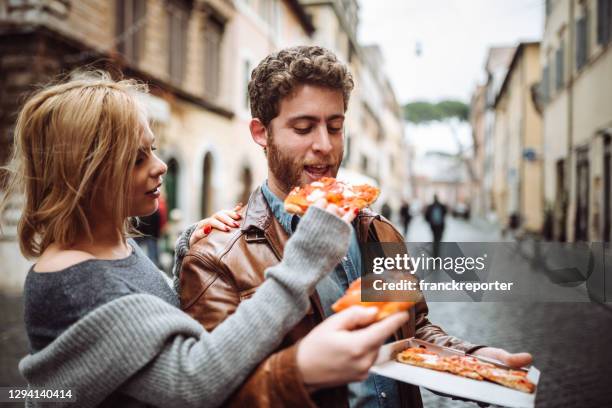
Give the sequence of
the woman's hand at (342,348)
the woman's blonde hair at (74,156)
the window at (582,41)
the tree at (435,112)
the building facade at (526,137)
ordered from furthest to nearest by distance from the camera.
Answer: the building facade at (526,137), the tree at (435,112), the window at (582,41), the woman's blonde hair at (74,156), the woman's hand at (342,348)

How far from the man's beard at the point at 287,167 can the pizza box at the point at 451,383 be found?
0.60m

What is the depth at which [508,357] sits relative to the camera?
5.09ft

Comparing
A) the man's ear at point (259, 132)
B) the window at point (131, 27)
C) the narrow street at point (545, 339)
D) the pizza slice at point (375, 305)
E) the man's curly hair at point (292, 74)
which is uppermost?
the window at point (131, 27)

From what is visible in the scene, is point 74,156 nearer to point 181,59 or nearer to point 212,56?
point 181,59

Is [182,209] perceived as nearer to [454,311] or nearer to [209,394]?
[454,311]

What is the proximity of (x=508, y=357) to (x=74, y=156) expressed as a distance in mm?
1313

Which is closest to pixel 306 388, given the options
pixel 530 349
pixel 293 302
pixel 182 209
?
Result: pixel 293 302

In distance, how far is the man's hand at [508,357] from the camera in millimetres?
1520

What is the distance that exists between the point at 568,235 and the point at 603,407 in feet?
34.6

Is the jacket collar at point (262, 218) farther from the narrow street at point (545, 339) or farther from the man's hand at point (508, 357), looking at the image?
the narrow street at point (545, 339)

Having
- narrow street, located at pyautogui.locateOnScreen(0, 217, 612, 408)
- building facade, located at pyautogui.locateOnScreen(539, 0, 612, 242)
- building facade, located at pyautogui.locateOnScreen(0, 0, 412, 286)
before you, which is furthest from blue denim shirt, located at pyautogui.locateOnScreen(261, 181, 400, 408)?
building facade, located at pyautogui.locateOnScreen(539, 0, 612, 242)

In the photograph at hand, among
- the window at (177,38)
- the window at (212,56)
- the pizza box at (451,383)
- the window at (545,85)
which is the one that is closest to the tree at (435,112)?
the window at (545,85)

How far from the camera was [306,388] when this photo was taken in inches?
47.6

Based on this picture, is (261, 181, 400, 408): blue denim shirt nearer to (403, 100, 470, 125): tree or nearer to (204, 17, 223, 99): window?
(403, 100, 470, 125): tree
